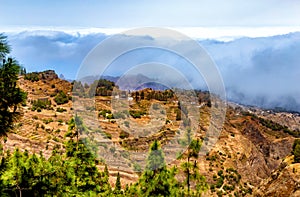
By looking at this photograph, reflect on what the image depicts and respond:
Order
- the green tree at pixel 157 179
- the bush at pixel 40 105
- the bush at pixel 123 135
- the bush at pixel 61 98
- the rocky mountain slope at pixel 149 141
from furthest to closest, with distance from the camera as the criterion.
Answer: the bush at pixel 61 98, the bush at pixel 40 105, the bush at pixel 123 135, the rocky mountain slope at pixel 149 141, the green tree at pixel 157 179

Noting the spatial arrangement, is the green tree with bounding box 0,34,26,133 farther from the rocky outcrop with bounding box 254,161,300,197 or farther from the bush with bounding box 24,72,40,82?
the bush with bounding box 24,72,40,82

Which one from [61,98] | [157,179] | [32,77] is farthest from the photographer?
[32,77]

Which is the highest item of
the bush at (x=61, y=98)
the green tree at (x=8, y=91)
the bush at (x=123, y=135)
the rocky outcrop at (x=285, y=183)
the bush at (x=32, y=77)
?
the green tree at (x=8, y=91)

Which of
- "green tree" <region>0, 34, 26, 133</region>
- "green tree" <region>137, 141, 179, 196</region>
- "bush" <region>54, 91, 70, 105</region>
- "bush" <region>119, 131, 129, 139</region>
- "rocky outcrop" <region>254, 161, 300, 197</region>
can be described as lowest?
"bush" <region>119, 131, 129, 139</region>

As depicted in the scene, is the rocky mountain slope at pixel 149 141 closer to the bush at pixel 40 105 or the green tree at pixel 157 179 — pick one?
the bush at pixel 40 105

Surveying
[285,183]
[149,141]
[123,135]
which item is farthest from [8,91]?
[123,135]

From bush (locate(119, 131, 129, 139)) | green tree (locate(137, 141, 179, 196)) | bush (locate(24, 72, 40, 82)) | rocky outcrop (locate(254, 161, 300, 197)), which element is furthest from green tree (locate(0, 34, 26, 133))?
bush (locate(24, 72, 40, 82))

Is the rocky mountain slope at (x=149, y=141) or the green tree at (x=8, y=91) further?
the rocky mountain slope at (x=149, y=141)

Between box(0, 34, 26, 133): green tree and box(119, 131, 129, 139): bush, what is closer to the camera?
box(0, 34, 26, 133): green tree

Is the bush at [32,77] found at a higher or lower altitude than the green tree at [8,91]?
lower

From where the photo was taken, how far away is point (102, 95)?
119 metres

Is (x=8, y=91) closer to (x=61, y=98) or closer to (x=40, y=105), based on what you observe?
(x=40, y=105)

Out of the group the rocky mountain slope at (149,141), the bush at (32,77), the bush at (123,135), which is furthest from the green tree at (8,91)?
the bush at (32,77)

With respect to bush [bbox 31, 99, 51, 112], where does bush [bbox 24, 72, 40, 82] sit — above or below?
above
